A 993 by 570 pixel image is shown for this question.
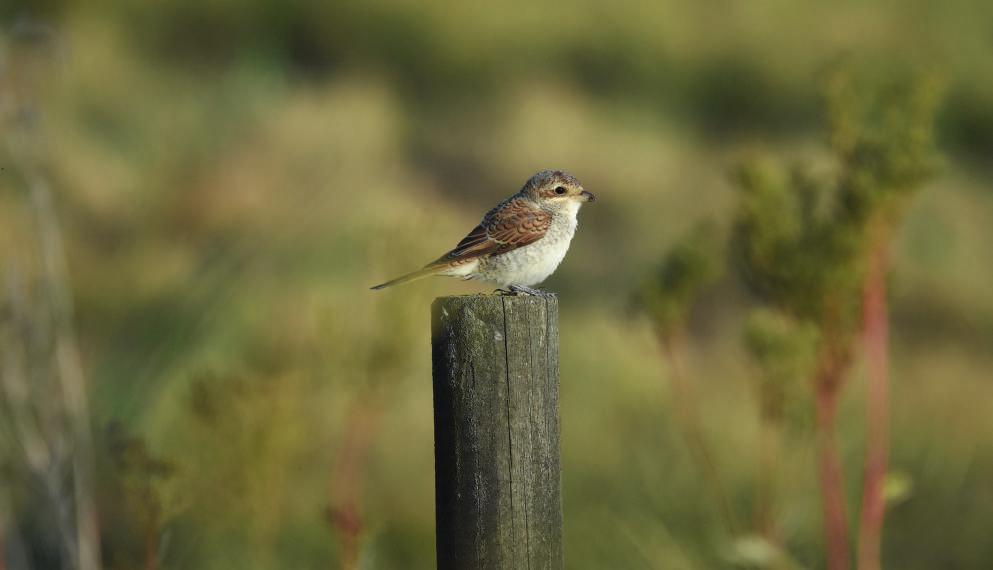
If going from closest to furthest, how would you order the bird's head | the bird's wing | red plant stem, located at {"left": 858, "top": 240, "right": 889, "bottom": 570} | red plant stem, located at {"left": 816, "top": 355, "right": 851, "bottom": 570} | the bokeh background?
1. the bird's wing
2. the bird's head
3. red plant stem, located at {"left": 858, "top": 240, "right": 889, "bottom": 570}
4. red plant stem, located at {"left": 816, "top": 355, "right": 851, "bottom": 570}
5. the bokeh background

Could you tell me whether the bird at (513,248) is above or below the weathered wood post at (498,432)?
above

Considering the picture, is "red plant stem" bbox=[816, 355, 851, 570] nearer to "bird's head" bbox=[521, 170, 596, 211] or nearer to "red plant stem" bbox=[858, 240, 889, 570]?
"red plant stem" bbox=[858, 240, 889, 570]

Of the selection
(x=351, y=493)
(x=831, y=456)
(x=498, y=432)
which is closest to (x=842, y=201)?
(x=831, y=456)

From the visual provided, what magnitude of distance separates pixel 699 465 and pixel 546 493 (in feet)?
14.8

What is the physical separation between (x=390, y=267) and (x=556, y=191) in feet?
3.07

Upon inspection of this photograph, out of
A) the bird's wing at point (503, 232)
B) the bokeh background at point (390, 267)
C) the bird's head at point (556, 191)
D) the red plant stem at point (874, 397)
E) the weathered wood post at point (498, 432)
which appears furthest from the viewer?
the bokeh background at point (390, 267)

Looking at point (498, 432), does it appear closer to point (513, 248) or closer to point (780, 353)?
point (513, 248)

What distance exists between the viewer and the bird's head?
454 centimetres

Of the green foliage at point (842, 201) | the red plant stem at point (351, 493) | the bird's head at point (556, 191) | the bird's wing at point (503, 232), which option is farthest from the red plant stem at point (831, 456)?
the red plant stem at point (351, 493)

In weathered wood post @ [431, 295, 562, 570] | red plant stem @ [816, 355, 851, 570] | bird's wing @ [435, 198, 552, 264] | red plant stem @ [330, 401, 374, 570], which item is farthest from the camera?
red plant stem @ [816, 355, 851, 570]

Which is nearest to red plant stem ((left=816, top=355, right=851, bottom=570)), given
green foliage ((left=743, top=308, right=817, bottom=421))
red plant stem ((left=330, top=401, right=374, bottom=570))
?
green foliage ((left=743, top=308, right=817, bottom=421))

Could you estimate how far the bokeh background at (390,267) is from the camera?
5180mm

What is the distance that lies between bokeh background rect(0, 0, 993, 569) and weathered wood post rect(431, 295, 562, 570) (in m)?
0.97

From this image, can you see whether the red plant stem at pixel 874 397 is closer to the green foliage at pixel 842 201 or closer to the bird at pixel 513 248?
the green foliage at pixel 842 201
